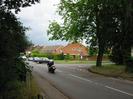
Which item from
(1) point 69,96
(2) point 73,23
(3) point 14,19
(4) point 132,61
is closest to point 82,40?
(2) point 73,23

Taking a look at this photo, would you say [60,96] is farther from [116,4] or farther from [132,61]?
[116,4]

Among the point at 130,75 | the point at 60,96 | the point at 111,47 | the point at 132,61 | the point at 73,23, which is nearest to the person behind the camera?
the point at 60,96

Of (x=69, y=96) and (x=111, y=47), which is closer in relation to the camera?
(x=69, y=96)

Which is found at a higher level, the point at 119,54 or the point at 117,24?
the point at 117,24

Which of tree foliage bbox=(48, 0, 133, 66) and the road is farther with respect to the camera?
tree foliage bbox=(48, 0, 133, 66)

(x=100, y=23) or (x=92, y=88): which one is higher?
(x=100, y=23)

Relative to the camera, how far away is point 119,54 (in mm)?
55000

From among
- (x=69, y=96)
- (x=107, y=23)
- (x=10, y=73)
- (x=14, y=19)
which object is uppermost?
(x=107, y=23)

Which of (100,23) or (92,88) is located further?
(100,23)

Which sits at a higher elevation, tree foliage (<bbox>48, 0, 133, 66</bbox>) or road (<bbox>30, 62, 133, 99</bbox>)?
tree foliage (<bbox>48, 0, 133, 66</bbox>)

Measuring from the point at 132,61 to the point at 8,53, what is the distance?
1228 inches

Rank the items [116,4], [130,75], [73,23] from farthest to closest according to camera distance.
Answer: [73,23] → [116,4] → [130,75]

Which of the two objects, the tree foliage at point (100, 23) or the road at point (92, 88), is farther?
the tree foliage at point (100, 23)

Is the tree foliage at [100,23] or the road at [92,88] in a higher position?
the tree foliage at [100,23]
